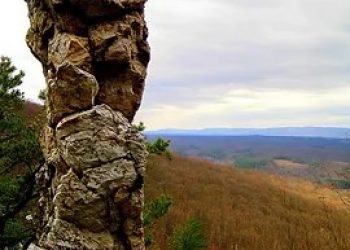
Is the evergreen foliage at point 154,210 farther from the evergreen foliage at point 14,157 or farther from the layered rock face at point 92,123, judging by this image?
the layered rock face at point 92,123

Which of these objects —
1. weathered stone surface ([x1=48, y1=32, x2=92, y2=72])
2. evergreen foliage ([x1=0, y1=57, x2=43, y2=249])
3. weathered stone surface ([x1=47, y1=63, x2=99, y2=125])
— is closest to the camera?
weathered stone surface ([x1=47, y1=63, x2=99, y2=125])

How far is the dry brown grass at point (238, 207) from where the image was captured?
2392 cm

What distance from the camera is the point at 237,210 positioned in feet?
113

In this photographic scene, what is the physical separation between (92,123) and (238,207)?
29.9 metres

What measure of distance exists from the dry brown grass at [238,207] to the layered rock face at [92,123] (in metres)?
12.0

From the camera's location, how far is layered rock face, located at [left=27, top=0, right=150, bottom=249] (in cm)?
673

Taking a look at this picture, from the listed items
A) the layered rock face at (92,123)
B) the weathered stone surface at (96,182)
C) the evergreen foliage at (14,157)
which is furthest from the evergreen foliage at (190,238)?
the evergreen foliage at (14,157)

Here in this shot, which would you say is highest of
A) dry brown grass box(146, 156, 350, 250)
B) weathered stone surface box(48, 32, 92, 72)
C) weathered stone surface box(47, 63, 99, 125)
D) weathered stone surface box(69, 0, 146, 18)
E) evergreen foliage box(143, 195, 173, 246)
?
weathered stone surface box(69, 0, 146, 18)

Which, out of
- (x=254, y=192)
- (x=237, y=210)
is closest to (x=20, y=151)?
(x=237, y=210)

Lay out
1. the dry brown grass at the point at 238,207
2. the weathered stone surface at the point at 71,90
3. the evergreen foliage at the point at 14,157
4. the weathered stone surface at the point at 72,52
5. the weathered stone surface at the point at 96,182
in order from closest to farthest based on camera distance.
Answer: the weathered stone surface at the point at 96,182 < the weathered stone surface at the point at 71,90 < the weathered stone surface at the point at 72,52 < the evergreen foliage at the point at 14,157 < the dry brown grass at the point at 238,207

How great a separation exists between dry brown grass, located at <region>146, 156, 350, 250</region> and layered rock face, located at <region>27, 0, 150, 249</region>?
1202cm

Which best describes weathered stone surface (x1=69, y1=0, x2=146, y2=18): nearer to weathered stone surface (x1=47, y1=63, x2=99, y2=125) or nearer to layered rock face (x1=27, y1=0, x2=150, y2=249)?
layered rock face (x1=27, y1=0, x2=150, y2=249)

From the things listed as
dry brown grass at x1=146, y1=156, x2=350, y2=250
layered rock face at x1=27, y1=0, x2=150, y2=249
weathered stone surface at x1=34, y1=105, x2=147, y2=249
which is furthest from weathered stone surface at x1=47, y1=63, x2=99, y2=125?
dry brown grass at x1=146, y1=156, x2=350, y2=250

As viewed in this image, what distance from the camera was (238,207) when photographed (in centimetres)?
3566
